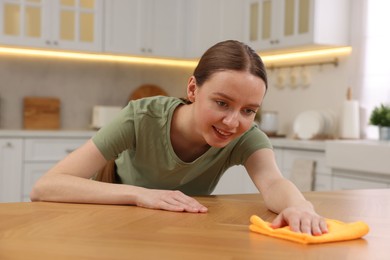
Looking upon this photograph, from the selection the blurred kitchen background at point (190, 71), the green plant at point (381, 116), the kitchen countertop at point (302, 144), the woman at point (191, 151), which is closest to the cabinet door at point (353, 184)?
the blurred kitchen background at point (190, 71)

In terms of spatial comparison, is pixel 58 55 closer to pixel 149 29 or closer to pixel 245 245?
pixel 149 29

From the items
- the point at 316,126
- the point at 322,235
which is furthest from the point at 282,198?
the point at 316,126

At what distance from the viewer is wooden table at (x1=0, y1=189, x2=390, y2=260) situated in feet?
3.19

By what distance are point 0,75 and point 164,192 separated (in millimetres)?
3603

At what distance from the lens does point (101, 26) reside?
15.4ft

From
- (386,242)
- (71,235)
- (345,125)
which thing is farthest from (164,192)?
(345,125)

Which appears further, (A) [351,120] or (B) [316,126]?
(B) [316,126]

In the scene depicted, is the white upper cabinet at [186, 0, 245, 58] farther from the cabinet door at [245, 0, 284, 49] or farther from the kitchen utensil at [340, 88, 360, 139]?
the kitchen utensil at [340, 88, 360, 139]

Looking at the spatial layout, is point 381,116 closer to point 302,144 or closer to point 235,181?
point 302,144

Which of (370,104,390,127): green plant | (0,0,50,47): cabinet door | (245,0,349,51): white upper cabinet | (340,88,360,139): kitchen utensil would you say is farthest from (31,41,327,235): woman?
(0,0,50,47): cabinet door

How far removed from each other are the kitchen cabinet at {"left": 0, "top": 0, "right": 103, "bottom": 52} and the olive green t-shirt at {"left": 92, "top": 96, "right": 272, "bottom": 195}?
2.84m

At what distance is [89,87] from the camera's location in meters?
5.06

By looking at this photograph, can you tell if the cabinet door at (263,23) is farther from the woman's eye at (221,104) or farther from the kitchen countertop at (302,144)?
the woman's eye at (221,104)

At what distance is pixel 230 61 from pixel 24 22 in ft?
10.9
